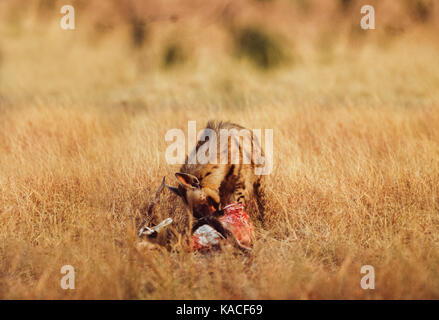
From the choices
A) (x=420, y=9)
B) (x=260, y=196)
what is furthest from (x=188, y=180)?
(x=420, y=9)

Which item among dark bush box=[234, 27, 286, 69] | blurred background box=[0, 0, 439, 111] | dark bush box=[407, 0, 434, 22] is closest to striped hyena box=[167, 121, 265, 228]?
blurred background box=[0, 0, 439, 111]

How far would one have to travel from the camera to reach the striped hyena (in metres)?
3.35

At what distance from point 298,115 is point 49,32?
50.2 ft

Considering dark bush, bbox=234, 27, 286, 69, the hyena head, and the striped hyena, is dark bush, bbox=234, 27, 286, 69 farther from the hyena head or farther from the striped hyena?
the hyena head

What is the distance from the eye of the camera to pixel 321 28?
17.5 m

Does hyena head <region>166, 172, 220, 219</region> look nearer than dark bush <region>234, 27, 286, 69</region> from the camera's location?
Yes

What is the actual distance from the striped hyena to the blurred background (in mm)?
4519

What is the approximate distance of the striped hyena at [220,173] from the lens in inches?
132

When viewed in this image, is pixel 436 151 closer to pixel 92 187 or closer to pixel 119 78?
pixel 92 187

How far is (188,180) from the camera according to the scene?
10.8ft

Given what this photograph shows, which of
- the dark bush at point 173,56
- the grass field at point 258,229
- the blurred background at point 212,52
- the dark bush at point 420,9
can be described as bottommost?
the grass field at point 258,229

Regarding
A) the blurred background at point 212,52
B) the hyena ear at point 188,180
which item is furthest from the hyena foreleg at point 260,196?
the blurred background at point 212,52

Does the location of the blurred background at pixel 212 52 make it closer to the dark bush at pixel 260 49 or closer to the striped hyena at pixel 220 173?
the dark bush at pixel 260 49
